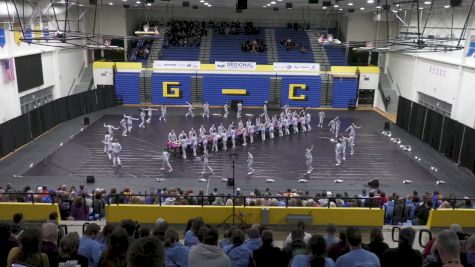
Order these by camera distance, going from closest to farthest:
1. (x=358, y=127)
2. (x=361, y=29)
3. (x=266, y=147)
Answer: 1. (x=266, y=147)
2. (x=358, y=127)
3. (x=361, y=29)

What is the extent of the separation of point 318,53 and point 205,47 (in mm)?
10726

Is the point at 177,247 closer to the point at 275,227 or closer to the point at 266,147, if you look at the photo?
the point at 275,227

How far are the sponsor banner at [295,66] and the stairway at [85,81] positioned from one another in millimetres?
16064

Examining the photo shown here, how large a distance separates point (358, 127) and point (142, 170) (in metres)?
15.6

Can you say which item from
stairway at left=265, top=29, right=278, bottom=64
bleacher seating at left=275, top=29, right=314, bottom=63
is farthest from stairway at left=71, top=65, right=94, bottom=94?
bleacher seating at left=275, top=29, right=314, bottom=63

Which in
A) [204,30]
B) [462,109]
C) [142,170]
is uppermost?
[204,30]

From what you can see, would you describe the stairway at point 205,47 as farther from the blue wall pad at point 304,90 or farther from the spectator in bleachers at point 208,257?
the spectator in bleachers at point 208,257

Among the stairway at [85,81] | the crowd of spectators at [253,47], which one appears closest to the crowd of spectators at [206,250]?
the stairway at [85,81]

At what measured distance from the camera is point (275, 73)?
120ft

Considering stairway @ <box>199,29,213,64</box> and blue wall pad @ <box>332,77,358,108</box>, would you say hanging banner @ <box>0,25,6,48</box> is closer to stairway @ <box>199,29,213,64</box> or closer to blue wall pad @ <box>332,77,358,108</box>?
stairway @ <box>199,29,213,64</box>

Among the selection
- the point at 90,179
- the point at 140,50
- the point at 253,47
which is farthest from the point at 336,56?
the point at 90,179

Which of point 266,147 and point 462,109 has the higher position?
point 462,109

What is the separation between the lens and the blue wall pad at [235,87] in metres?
36.5

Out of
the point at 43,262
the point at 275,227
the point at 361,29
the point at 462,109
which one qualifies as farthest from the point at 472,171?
the point at 361,29
